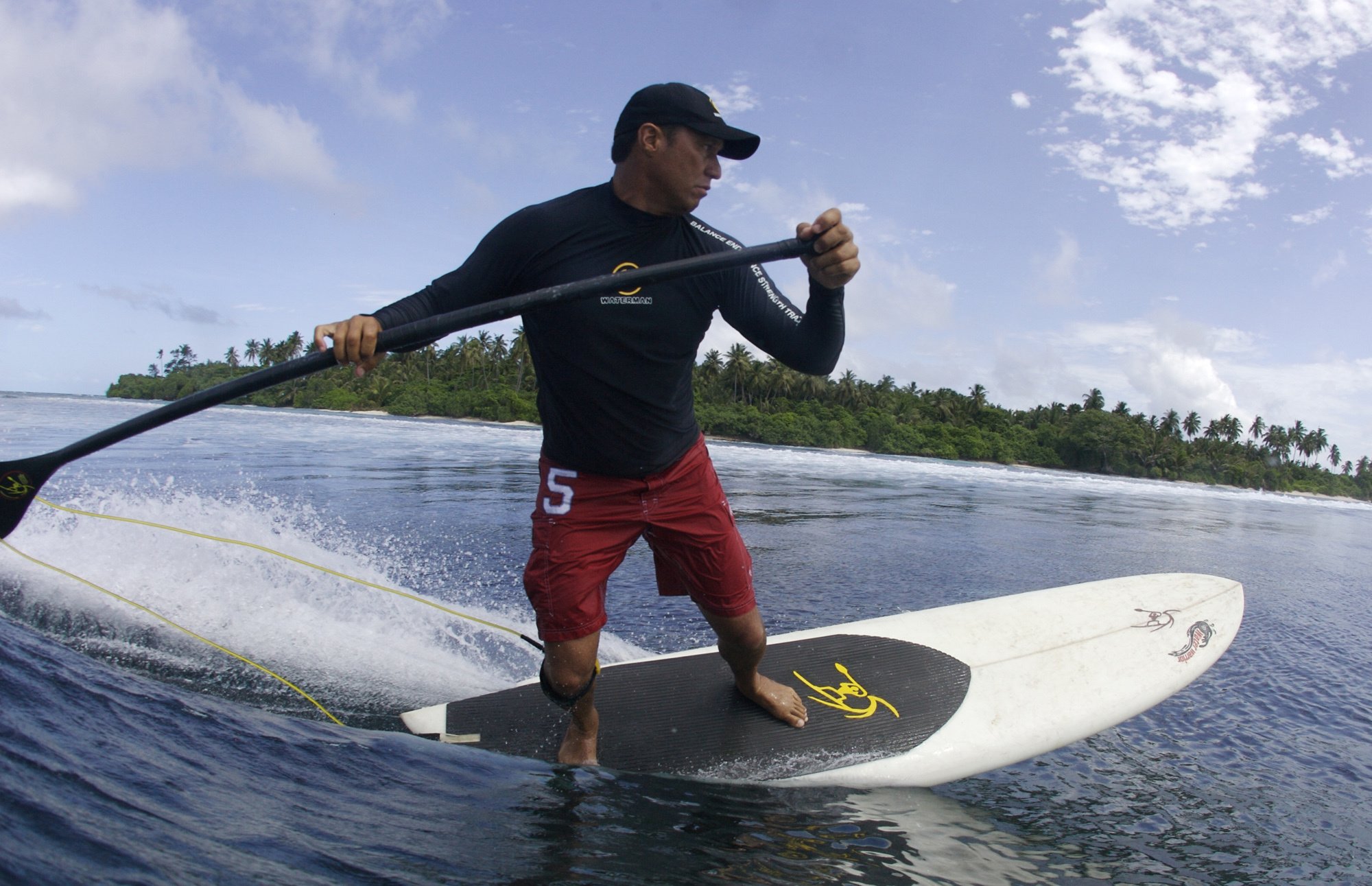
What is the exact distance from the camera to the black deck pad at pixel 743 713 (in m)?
3.25

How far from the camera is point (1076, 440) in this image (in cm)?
8519

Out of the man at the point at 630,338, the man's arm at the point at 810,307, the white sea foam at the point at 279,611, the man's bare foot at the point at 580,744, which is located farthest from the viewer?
the white sea foam at the point at 279,611

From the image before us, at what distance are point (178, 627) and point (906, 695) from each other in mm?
3791

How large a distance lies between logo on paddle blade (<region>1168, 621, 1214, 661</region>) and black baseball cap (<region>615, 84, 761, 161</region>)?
360 centimetres

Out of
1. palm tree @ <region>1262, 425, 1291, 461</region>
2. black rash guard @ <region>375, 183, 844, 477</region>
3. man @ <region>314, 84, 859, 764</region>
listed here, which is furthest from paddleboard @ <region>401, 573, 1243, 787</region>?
palm tree @ <region>1262, 425, 1291, 461</region>

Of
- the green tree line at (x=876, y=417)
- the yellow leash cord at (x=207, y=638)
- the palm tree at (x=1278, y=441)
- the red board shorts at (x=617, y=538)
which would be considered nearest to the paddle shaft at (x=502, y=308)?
the red board shorts at (x=617, y=538)

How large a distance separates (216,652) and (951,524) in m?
11.8

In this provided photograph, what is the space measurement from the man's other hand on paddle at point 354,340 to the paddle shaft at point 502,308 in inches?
1.3

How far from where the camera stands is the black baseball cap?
2.51 metres

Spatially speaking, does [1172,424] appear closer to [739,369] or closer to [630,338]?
[739,369]

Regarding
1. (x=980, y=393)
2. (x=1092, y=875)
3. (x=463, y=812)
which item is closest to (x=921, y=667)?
(x=1092, y=875)

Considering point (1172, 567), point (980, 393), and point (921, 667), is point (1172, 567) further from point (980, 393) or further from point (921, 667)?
point (980, 393)

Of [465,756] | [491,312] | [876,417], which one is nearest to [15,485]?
[465,756]

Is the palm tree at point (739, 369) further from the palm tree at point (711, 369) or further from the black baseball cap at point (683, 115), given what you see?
the black baseball cap at point (683, 115)
